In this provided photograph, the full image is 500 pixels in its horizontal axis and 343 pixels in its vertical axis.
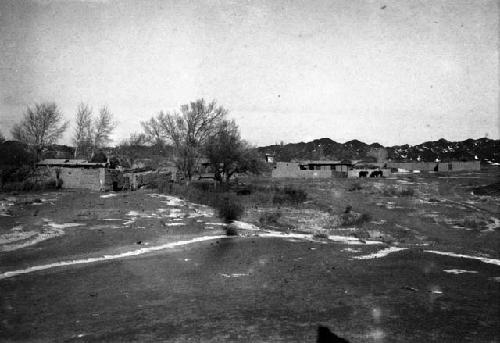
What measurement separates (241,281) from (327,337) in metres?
3.20

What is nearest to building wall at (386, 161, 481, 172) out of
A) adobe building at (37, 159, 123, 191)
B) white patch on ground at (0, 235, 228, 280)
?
adobe building at (37, 159, 123, 191)

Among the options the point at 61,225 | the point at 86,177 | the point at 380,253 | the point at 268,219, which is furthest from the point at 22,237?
the point at 86,177

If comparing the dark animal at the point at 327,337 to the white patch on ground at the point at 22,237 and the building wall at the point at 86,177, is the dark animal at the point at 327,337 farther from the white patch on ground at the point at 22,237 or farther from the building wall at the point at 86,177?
the building wall at the point at 86,177

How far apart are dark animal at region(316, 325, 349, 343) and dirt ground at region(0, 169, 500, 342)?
0.33 feet

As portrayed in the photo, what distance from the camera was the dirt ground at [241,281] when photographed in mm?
5711

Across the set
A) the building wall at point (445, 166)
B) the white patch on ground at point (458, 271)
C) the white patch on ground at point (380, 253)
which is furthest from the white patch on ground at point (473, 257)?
the building wall at point (445, 166)

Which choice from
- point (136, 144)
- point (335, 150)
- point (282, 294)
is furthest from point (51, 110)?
point (335, 150)

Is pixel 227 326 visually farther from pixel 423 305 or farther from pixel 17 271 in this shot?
pixel 17 271

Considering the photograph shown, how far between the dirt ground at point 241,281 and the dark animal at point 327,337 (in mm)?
102

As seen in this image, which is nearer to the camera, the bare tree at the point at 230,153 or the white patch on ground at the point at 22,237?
the white patch on ground at the point at 22,237

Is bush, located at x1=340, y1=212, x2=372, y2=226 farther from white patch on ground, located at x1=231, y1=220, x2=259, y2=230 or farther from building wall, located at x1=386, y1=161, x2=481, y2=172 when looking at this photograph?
building wall, located at x1=386, y1=161, x2=481, y2=172

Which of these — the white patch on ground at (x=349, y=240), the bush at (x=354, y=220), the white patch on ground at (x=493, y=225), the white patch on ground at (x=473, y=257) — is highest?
the white patch on ground at (x=349, y=240)

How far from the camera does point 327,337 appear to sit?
17.8 feet

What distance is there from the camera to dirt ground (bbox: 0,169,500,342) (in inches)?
225
